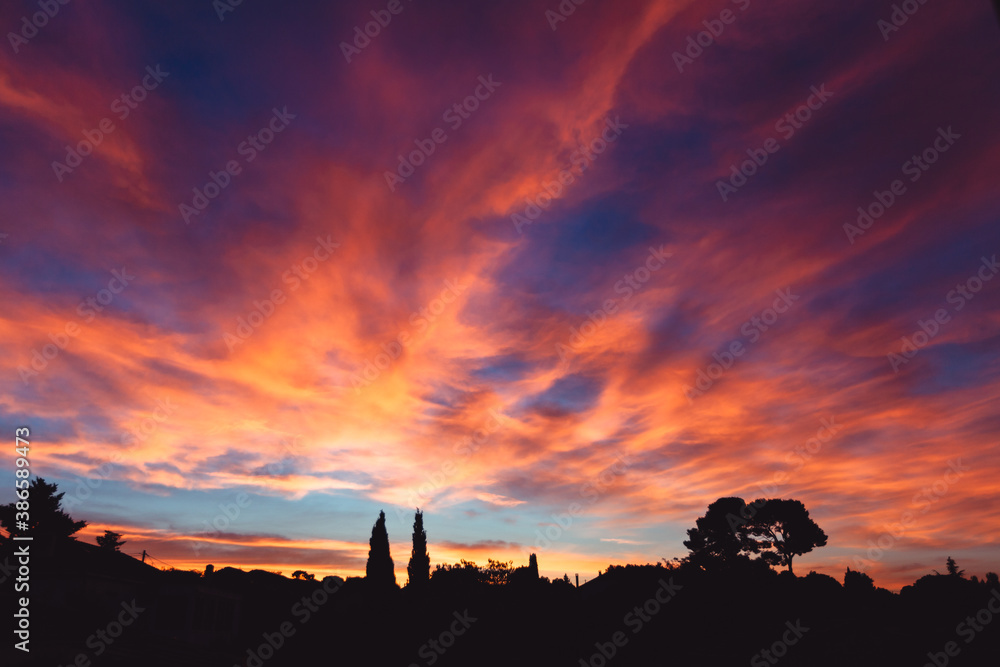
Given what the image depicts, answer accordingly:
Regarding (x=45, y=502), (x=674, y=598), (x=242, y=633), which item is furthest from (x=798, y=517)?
(x=45, y=502)

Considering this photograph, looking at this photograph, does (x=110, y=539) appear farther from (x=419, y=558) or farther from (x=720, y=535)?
(x=720, y=535)

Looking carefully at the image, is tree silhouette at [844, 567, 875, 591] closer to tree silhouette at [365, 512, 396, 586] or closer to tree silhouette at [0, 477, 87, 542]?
tree silhouette at [365, 512, 396, 586]

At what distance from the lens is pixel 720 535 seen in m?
74.7

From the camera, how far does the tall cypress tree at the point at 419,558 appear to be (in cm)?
7850

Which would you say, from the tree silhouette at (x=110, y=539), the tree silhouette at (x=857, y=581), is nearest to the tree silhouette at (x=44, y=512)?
the tree silhouette at (x=110, y=539)

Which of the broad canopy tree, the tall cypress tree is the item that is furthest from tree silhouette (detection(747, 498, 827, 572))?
the tall cypress tree

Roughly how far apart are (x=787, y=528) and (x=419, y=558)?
52173 mm

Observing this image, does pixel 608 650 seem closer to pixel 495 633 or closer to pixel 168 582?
pixel 495 633

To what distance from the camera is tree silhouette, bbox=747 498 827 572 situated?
6894cm

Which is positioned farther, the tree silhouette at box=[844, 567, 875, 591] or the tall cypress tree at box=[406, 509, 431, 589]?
the tall cypress tree at box=[406, 509, 431, 589]

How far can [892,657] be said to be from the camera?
864 inches

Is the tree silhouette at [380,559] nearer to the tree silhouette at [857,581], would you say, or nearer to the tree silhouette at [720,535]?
the tree silhouette at [720,535]

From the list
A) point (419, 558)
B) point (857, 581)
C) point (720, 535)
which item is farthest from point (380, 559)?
point (857, 581)

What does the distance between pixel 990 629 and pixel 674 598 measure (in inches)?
664
